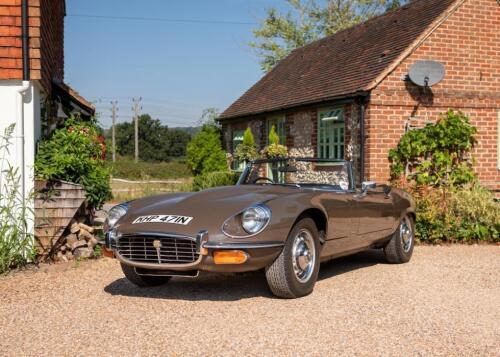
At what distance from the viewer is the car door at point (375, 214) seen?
24.7 ft

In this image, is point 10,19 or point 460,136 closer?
point 10,19

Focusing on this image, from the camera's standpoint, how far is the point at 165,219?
20.2 ft

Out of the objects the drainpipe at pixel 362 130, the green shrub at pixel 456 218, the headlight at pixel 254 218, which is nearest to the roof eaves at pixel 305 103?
the drainpipe at pixel 362 130

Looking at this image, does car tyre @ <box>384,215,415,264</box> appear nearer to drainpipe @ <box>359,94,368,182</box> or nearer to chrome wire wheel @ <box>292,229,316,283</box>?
chrome wire wheel @ <box>292,229,316,283</box>

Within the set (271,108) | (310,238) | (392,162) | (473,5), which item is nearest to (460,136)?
(392,162)

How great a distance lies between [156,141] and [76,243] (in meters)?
77.7

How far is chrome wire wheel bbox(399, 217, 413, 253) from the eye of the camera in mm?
8789

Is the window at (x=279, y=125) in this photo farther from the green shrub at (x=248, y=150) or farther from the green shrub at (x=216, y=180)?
the green shrub at (x=216, y=180)

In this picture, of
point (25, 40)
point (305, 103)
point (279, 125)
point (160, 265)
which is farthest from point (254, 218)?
point (279, 125)

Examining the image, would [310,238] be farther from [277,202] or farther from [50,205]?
[50,205]

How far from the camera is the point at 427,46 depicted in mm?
14086

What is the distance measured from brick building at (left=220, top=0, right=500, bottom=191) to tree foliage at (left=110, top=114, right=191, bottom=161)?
228ft

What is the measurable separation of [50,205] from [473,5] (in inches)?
390

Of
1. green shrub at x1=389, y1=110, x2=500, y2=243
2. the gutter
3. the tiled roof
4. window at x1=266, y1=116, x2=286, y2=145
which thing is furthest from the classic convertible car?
window at x1=266, y1=116, x2=286, y2=145
